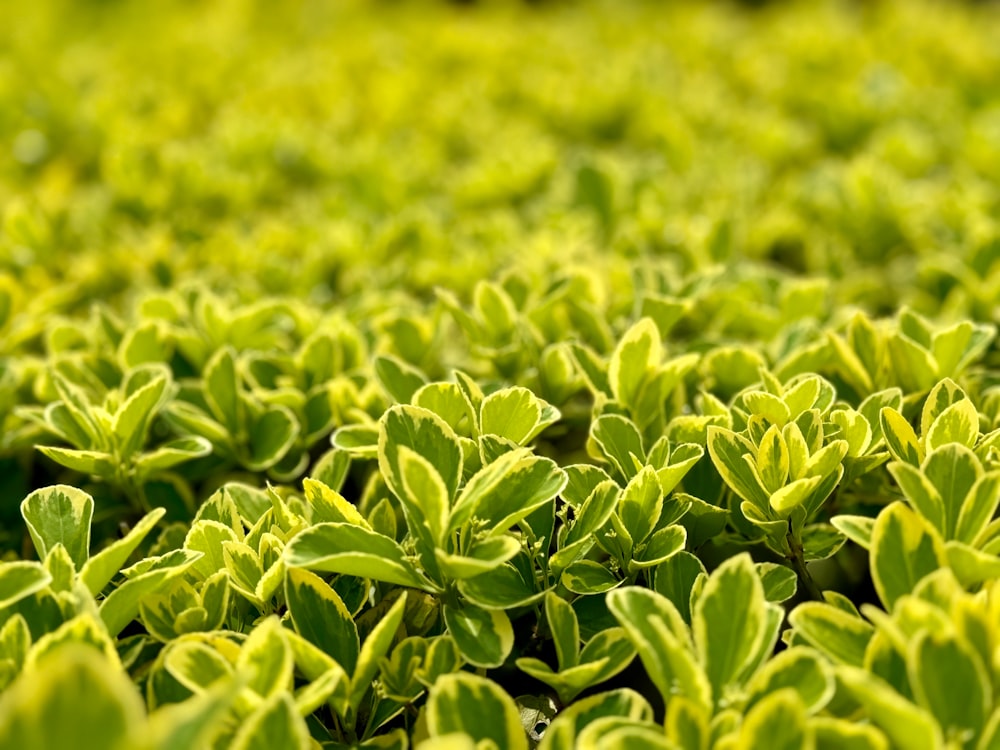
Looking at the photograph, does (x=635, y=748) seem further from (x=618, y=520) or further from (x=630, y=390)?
(x=630, y=390)

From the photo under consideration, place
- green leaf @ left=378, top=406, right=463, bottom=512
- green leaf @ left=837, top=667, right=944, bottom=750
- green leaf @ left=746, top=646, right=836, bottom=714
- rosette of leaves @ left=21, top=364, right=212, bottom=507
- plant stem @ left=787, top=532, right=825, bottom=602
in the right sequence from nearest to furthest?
green leaf @ left=837, top=667, right=944, bottom=750 → green leaf @ left=746, top=646, right=836, bottom=714 → green leaf @ left=378, top=406, right=463, bottom=512 → plant stem @ left=787, top=532, right=825, bottom=602 → rosette of leaves @ left=21, top=364, right=212, bottom=507

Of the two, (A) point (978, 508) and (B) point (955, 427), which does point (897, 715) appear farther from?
(B) point (955, 427)

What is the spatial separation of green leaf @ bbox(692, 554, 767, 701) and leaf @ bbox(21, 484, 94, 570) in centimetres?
84

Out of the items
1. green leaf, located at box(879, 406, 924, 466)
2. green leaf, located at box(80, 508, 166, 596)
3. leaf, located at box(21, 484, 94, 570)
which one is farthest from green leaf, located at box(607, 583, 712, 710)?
leaf, located at box(21, 484, 94, 570)

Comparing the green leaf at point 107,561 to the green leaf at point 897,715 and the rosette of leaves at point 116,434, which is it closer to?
the rosette of leaves at point 116,434

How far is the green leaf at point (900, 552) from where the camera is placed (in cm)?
117

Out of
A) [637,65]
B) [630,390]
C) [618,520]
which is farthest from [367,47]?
[618,520]

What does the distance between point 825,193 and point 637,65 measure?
1.62m

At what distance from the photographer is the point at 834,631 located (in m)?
1.15

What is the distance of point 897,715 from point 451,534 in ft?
1.83

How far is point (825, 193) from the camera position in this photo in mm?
2826

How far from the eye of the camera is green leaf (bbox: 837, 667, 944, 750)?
931 mm

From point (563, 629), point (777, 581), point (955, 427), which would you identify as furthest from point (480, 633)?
point (955, 427)

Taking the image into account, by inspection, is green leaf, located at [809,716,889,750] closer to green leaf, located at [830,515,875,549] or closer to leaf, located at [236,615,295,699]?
green leaf, located at [830,515,875,549]
